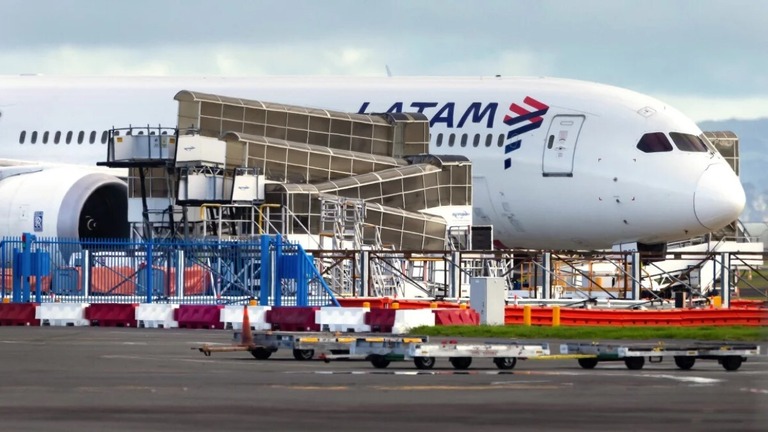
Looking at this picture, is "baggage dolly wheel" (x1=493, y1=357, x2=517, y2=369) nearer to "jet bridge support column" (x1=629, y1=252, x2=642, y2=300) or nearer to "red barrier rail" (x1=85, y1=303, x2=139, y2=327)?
"red barrier rail" (x1=85, y1=303, x2=139, y2=327)

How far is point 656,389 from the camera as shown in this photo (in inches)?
A: 584

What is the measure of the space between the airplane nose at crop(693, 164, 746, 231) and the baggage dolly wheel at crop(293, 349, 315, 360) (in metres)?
20.0

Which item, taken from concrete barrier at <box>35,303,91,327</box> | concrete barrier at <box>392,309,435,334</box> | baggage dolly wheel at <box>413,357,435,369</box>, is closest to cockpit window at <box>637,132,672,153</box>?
concrete barrier at <box>392,309,435,334</box>

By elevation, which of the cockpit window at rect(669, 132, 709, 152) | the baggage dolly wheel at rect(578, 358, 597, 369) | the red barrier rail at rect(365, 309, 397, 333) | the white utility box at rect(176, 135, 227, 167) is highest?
the cockpit window at rect(669, 132, 709, 152)

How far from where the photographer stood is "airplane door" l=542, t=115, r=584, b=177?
3909cm

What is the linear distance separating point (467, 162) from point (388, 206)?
7.72 feet

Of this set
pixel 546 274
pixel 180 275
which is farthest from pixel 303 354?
pixel 546 274

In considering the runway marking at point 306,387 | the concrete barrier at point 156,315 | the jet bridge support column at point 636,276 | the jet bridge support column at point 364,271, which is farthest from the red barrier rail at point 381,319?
the runway marking at point 306,387

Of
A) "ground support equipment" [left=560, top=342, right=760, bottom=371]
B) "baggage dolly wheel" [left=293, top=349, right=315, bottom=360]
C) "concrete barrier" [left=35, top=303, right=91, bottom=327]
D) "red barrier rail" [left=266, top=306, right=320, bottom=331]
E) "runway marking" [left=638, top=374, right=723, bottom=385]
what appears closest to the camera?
"runway marking" [left=638, top=374, right=723, bottom=385]

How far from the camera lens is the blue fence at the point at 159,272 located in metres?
31.6

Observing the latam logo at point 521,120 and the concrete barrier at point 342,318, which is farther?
the latam logo at point 521,120

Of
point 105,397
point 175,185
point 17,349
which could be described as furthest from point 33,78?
point 105,397

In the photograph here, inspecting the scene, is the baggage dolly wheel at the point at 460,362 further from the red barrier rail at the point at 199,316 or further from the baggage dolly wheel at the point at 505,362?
the red barrier rail at the point at 199,316

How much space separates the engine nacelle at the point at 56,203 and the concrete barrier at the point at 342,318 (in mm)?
12587
